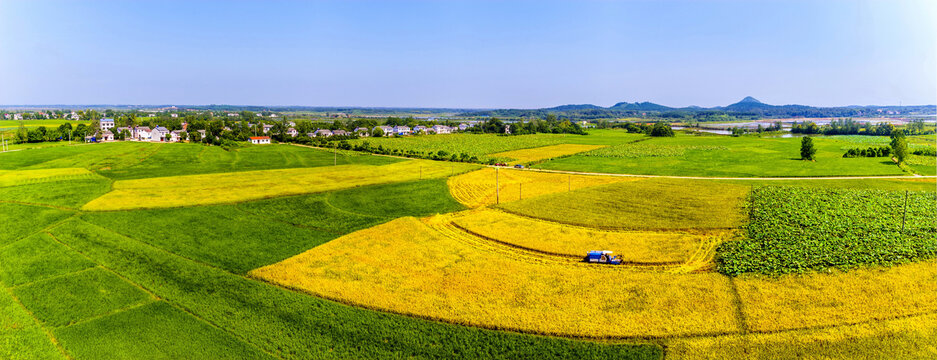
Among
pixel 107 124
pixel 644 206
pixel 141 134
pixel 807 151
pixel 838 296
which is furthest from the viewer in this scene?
pixel 107 124

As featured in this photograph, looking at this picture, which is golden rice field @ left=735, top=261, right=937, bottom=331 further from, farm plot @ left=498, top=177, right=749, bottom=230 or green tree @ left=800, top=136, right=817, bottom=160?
green tree @ left=800, top=136, right=817, bottom=160

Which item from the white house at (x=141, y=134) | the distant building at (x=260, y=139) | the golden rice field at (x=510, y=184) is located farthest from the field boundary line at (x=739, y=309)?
the white house at (x=141, y=134)

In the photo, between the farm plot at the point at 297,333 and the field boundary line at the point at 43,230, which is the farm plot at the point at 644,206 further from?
the field boundary line at the point at 43,230

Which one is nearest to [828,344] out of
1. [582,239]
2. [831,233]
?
[831,233]

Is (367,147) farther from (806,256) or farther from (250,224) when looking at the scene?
(806,256)

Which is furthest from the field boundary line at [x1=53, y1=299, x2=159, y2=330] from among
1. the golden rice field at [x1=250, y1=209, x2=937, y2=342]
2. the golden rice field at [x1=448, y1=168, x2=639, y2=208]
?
the golden rice field at [x1=448, y1=168, x2=639, y2=208]

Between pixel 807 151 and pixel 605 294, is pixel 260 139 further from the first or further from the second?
pixel 807 151
